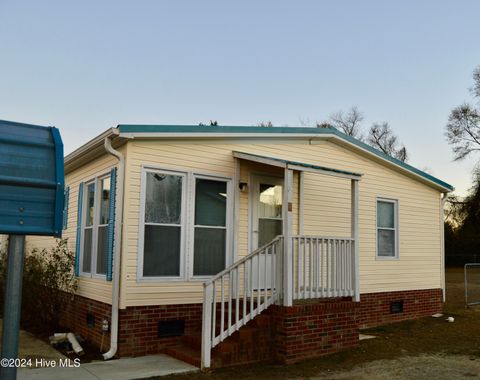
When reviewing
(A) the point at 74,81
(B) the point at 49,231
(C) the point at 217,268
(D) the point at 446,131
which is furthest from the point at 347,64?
(D) the point at 446,131

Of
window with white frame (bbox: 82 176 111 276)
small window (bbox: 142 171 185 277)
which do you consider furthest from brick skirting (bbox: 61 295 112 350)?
small window (bbox: 142 171 185 277)

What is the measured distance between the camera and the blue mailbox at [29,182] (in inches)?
99.3

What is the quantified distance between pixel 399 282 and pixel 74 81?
10.6 m

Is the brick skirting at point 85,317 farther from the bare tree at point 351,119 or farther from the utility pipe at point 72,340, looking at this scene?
the bare tree at point 351,119

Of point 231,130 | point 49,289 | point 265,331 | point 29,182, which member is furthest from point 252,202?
point 29,182

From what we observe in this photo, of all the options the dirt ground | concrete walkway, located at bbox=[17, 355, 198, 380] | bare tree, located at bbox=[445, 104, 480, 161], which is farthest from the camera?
bare tree, located at bbox=[445, 104, 480, 161]

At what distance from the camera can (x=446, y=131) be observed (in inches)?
1412

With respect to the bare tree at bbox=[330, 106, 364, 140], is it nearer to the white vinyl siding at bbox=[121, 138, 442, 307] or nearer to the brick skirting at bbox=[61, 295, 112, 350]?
the white vinyl siding at bbox=[121, 138, 442, 307]

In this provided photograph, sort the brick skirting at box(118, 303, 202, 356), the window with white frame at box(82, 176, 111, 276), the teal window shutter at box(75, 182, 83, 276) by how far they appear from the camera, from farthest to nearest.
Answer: the teal window shutter at box(75, 182, 83, 276) < the window with white frame at box(82, 176, 111, 276) < the brick skirting at box(118, 303, 202, 356)

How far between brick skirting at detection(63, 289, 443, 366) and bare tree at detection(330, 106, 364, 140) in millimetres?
34121

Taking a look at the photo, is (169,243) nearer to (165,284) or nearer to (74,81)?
(165,284)

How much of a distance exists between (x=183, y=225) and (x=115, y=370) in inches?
96.8

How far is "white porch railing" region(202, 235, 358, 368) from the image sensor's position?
21.5 ft

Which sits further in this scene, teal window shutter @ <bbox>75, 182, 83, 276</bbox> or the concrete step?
teal window shutter @ <bbox>75, 182, 83, 276</bbox>
